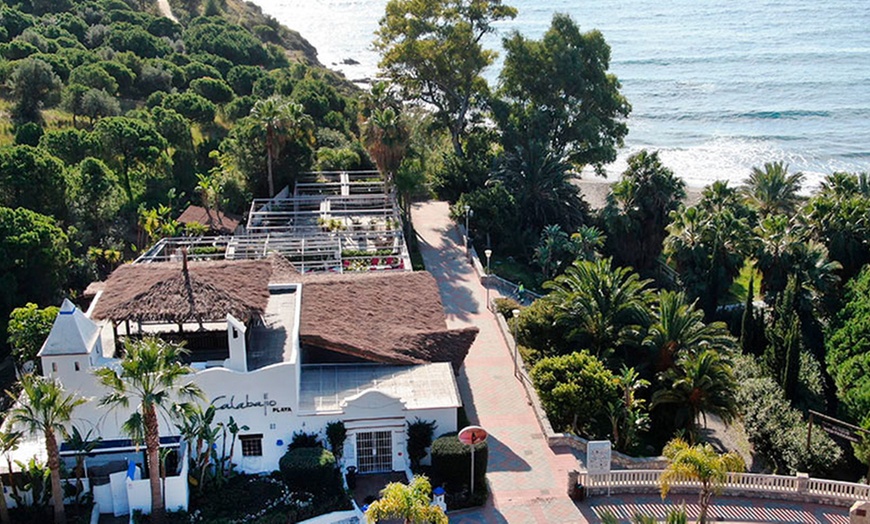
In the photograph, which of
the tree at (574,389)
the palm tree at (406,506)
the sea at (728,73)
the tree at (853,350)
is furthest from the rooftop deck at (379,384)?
the sea at (728,73)

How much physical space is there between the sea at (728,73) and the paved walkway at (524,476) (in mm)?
38675

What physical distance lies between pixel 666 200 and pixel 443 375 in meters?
26.5

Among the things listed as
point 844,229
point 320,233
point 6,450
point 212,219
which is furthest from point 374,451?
point 212,219

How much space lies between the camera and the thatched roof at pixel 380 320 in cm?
3073

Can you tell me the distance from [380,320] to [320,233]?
607 inches

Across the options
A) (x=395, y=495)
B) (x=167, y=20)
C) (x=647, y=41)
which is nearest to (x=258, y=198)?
(x=395, y=495)

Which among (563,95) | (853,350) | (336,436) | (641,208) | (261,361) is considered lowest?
(336,436)

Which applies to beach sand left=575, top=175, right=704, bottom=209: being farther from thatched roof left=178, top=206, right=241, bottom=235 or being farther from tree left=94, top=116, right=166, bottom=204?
tree left=94, top=116, right=166, bottom=204

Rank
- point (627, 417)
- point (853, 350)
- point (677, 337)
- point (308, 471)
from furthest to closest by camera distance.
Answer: point (853, 350)
point (677, 337)
point (627, 417)
point (308, 471)

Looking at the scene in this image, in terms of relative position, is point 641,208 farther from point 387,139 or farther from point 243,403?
point 243,403

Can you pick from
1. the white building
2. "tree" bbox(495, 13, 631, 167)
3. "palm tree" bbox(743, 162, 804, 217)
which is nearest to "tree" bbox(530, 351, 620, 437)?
the white building

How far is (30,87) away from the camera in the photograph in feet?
213

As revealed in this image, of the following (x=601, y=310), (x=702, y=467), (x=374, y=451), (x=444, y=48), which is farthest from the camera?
(x=444, y=48)

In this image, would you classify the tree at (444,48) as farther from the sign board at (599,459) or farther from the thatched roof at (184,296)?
the sign board at (599,459)
